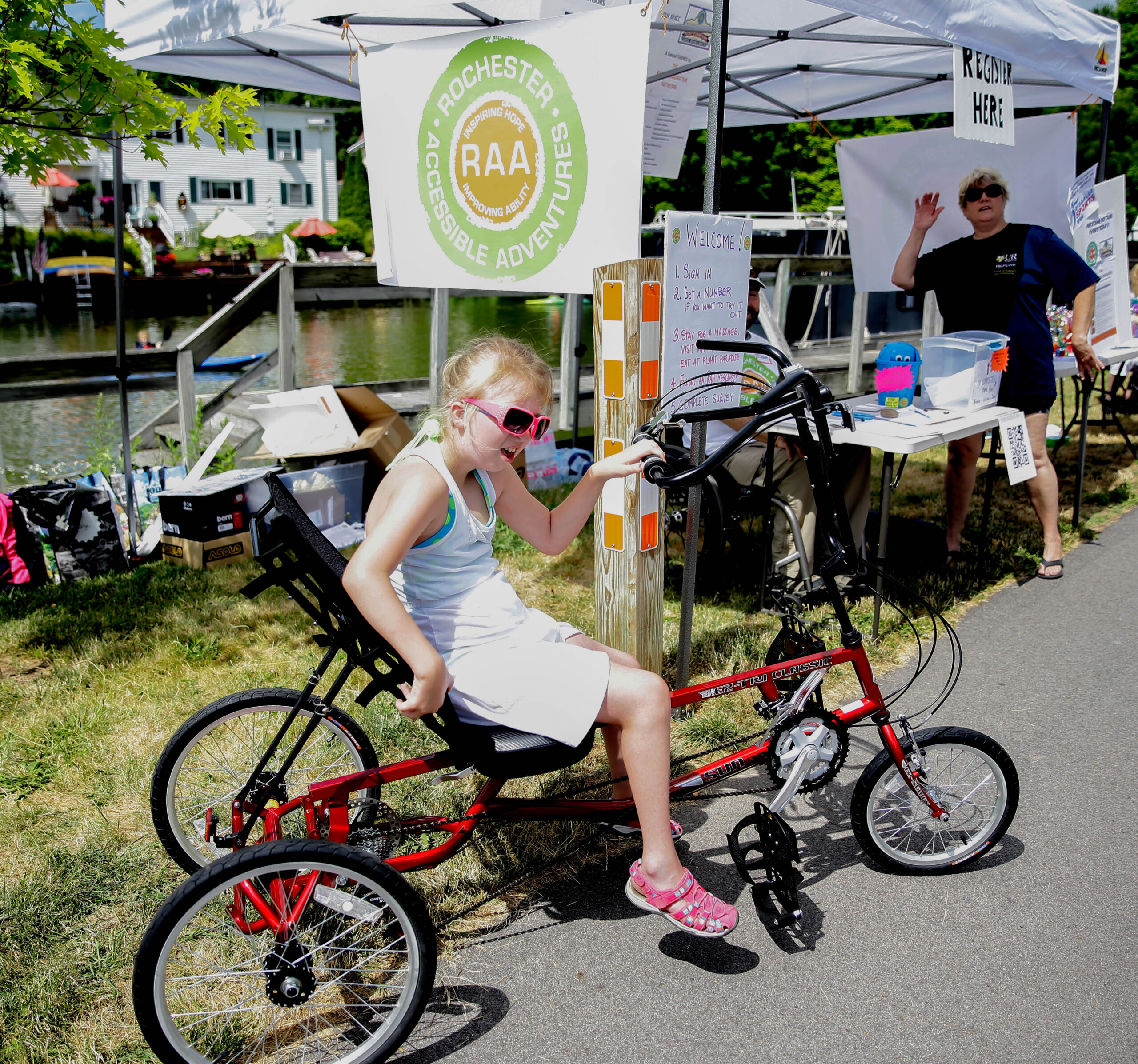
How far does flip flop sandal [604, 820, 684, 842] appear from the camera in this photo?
269 centimetres

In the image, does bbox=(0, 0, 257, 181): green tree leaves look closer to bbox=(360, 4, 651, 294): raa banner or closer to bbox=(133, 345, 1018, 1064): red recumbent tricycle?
bbox=(360, 4, 651, 294): raa banner

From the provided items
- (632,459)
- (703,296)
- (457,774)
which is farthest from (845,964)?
(703,296)

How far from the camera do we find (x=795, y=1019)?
2.26m

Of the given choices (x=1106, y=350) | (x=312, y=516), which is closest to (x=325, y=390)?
(x=312, y=516)

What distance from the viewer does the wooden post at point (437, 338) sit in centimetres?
708

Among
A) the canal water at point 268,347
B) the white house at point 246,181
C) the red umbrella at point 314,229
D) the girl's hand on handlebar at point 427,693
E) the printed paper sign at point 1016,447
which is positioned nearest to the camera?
the girl's hand on handlebar at point 427,693

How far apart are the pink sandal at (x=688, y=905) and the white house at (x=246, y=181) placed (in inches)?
1901

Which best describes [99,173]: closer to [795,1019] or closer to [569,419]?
[569,419]

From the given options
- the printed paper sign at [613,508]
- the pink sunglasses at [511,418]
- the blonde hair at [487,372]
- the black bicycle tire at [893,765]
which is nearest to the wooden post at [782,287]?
the printed paper sign at [613,508]

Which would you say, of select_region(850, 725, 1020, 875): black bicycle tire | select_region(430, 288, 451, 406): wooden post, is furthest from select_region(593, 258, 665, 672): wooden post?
select_region(430, 288, 451, 406): wooden post

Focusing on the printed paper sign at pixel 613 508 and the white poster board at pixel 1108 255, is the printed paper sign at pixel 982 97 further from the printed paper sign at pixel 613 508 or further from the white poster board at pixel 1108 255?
the printed paper sign at pixel 613 508

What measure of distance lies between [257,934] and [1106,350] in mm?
6329

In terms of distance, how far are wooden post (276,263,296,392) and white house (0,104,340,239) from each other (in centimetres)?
4317

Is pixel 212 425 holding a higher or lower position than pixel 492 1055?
higher
